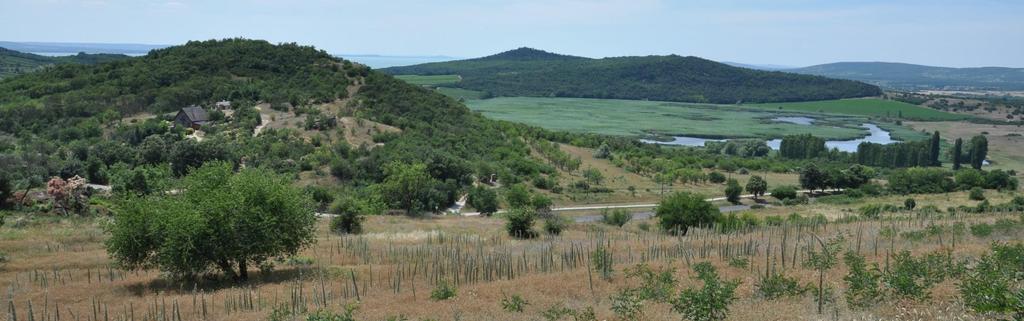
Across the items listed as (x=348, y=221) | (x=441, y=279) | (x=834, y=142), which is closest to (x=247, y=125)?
(x=348, y=221)

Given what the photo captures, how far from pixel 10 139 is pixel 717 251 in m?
73.2

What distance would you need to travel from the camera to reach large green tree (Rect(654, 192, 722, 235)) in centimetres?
4216

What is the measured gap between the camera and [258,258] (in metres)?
25.4

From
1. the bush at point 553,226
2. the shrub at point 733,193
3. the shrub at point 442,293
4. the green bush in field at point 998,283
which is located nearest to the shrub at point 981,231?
the green bush in field at point 998,283

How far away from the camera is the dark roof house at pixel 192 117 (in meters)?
75.4

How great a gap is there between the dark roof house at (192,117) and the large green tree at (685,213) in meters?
54.2

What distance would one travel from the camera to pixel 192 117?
7606cm

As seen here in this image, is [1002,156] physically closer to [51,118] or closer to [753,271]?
[753,271]

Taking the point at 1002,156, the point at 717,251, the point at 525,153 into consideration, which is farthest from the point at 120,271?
the point at 1002,156

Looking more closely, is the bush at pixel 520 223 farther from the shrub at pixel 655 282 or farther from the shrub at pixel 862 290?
the shrub at pixel 862 290

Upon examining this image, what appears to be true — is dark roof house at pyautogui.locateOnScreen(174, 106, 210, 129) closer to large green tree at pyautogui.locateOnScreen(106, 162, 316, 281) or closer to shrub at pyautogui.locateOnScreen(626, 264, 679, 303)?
large green tree at pyautogui.locateOnScreen(106, 162, 316, 281)

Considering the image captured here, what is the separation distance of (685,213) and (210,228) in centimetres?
2785

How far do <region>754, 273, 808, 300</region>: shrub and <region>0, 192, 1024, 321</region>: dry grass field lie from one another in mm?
240

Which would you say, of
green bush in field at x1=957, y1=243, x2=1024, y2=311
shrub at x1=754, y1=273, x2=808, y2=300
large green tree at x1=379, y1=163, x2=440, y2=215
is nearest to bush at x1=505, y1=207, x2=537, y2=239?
large green tree at x1=379, y1=163, x2=440, y2=215
